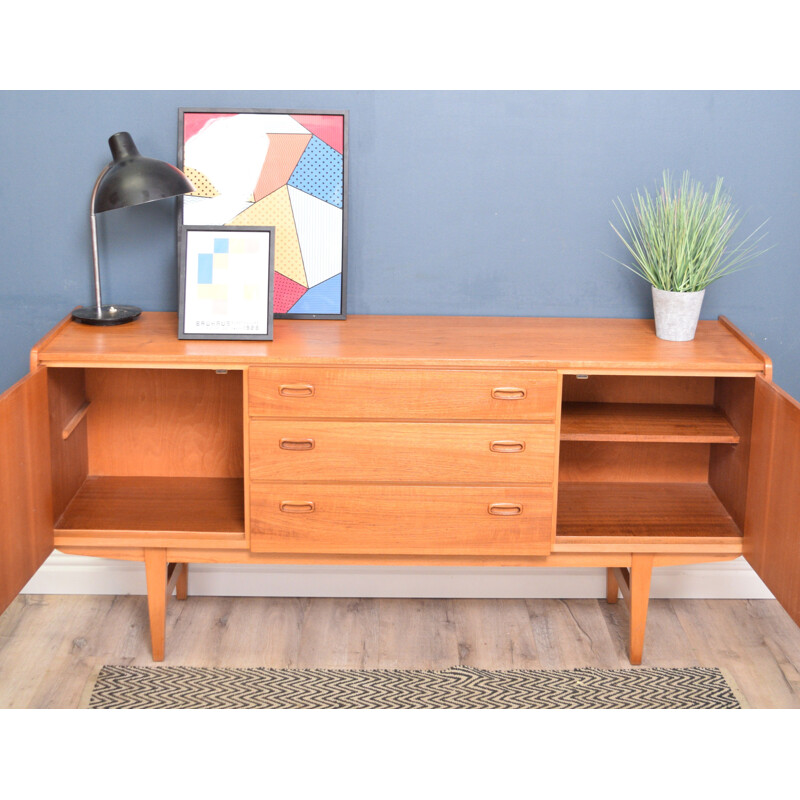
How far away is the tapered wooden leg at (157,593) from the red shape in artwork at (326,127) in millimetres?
1195

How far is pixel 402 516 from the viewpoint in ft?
8.11

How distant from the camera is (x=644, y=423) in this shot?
2615mm

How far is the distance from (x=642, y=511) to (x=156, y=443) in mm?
1404

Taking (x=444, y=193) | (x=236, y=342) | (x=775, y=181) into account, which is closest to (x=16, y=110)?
(x=236, y=342)

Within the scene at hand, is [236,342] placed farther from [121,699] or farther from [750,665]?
[750,665]

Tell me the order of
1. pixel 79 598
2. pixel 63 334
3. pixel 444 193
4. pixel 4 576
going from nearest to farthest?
pixel 4 576 < pixel 63 334 < pixel 444 193 < pixel 79 598

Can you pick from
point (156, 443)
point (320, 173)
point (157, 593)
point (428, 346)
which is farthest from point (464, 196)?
point (157, 593)

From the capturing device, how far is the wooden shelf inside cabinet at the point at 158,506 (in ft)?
8.32

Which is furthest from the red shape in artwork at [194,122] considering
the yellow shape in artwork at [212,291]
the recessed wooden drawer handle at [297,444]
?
the recessed wooden drawer handle at [297,444]

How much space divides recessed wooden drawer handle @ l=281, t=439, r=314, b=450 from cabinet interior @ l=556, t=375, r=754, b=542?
653 mm

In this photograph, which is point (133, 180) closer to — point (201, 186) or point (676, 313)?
point (201, 186)

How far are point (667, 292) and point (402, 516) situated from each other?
0.91 meters

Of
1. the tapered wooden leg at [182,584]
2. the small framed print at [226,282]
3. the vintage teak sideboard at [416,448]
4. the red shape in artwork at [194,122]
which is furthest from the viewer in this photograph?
the tapered wooden leg at [182,584]

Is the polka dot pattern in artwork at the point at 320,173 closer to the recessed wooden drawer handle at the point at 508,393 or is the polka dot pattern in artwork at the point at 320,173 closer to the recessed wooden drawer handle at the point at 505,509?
the recessed wooden drawer handle at the point at 508,393
